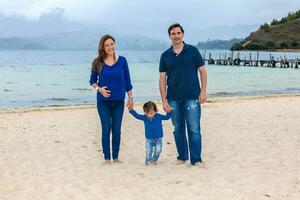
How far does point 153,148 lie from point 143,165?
314mm

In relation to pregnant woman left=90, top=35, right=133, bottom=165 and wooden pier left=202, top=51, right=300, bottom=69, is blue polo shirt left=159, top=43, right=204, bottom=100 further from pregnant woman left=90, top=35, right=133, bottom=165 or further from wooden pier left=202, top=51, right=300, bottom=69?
wooden pier left=202, top=51, right=300, bottom=69

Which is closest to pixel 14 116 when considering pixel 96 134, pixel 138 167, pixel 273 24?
pixel 96 134

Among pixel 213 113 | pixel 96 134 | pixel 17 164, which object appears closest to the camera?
pixel 17 164

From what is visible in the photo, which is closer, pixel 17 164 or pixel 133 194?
pixel 133 194

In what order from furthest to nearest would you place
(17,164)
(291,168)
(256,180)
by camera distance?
(17,164) → (291,168) → (256,180)

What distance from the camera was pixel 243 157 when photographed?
830 centimetres

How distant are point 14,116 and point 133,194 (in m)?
10.2

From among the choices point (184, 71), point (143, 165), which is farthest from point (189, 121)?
point (143, 165)

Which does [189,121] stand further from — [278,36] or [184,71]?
[278,36]

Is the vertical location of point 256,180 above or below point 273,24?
below

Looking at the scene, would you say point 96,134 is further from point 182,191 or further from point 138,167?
point 182,191

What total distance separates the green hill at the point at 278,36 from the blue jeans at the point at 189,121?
475ft

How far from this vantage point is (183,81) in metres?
7.00

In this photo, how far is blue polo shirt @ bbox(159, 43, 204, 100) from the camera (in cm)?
698
